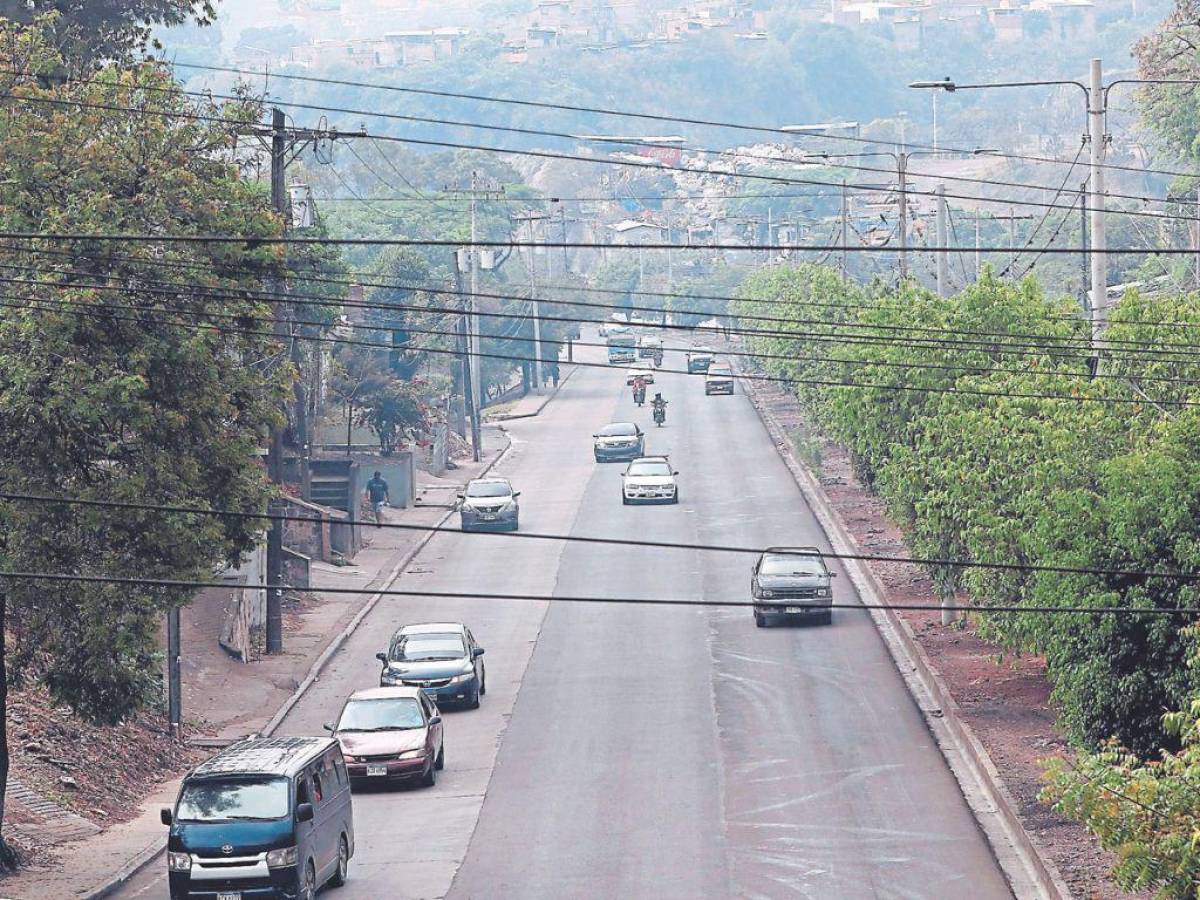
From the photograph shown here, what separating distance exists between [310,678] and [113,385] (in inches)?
694

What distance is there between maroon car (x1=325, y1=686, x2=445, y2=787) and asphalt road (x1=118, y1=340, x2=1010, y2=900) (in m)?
0.42

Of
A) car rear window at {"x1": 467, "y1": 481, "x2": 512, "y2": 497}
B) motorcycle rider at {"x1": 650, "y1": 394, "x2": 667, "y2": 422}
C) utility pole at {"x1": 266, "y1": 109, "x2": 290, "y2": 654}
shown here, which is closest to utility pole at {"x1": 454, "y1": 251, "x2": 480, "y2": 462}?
motorcycle rider at {"x1": 650, "y1": 394, "x2": 667, "y2": 422}

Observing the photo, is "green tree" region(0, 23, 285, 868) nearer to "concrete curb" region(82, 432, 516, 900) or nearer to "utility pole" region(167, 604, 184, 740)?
"concrete curb" region(82, 432, 516, 900)

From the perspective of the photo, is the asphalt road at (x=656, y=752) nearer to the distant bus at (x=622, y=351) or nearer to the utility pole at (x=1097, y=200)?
the utility pole at (x=1097, y=200)

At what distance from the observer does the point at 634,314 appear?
590ft

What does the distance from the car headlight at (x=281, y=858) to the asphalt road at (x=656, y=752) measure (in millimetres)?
1890

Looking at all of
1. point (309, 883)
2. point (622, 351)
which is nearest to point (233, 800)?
point (309, 883)

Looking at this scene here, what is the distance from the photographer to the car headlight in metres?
22.2

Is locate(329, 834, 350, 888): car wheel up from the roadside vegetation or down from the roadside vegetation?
down

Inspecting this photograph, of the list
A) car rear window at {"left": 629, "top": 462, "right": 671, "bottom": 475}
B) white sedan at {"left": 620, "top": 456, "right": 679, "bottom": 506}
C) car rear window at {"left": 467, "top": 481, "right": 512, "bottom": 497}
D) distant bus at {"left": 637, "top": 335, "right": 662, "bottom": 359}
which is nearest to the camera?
car rear window at {"left": 467, "top": 481, "right": 512, "bottom": 497}

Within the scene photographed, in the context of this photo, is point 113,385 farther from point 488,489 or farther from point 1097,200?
point 488,489

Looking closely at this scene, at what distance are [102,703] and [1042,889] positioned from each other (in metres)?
12.0

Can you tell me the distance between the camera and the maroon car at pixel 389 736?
30.1 metres

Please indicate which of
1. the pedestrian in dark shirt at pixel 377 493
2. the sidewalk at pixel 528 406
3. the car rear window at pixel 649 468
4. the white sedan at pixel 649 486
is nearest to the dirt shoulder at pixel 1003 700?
the white sedan at pixel 649 486
